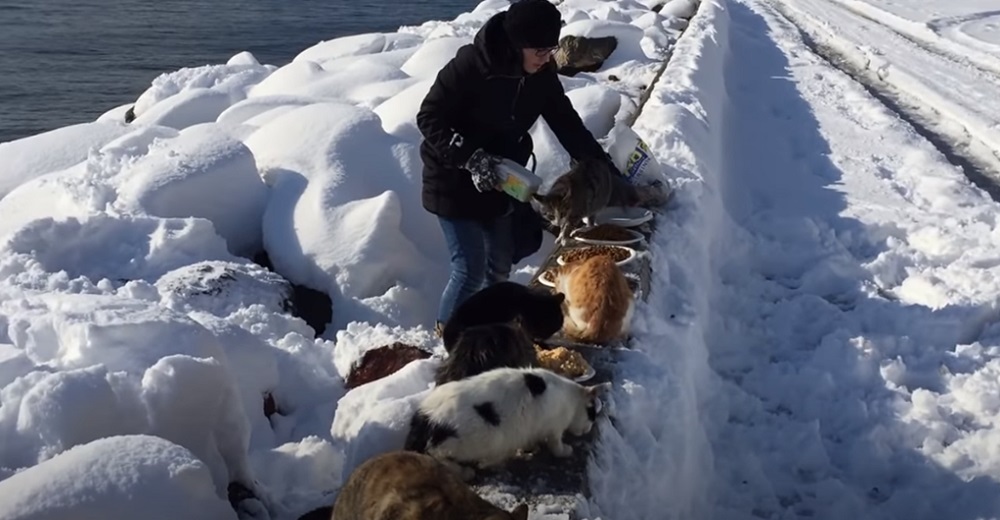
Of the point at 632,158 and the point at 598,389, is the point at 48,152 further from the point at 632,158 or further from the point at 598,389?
the point at 598,389

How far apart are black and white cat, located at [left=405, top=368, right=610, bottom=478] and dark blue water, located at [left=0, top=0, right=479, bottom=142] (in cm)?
1570

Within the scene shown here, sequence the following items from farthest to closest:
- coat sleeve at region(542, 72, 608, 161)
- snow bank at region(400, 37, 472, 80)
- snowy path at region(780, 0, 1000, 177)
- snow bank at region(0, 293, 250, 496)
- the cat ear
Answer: snow bank at region(400, 37, 472, 80) < snowy path at region(780, 0, 1000, 177) < coat sleeve at region(542, 72, 608, 161) < the cat ear < snow bank at region(0, 293, 250, 496)

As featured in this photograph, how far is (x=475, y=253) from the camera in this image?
559 centimetres

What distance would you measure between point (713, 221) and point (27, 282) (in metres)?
5.02

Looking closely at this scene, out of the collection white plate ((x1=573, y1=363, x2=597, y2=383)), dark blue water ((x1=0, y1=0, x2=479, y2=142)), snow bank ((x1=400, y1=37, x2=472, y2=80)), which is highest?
white plate ((x1=573, y1=363, x2=597, y2=383))

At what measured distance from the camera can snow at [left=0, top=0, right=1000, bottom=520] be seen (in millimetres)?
4219

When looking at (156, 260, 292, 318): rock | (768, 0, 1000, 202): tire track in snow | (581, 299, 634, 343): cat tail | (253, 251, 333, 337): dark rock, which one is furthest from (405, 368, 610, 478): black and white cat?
(768, 0, 1000, 202): tire track in snow

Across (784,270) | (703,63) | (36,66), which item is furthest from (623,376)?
(36,66)

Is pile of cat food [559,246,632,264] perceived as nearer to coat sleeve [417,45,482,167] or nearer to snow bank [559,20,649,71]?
coat sleeve [417,45,482,167]

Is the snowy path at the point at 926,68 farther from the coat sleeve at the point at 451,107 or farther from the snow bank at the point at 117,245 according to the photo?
the snow bank at the point at 117,245

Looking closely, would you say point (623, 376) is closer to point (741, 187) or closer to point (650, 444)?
point (650, 444)

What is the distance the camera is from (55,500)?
334 cm

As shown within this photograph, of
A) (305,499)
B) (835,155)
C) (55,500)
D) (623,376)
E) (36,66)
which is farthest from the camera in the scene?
(36,66)

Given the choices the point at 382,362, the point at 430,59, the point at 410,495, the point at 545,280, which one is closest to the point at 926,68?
the point at 430,59
